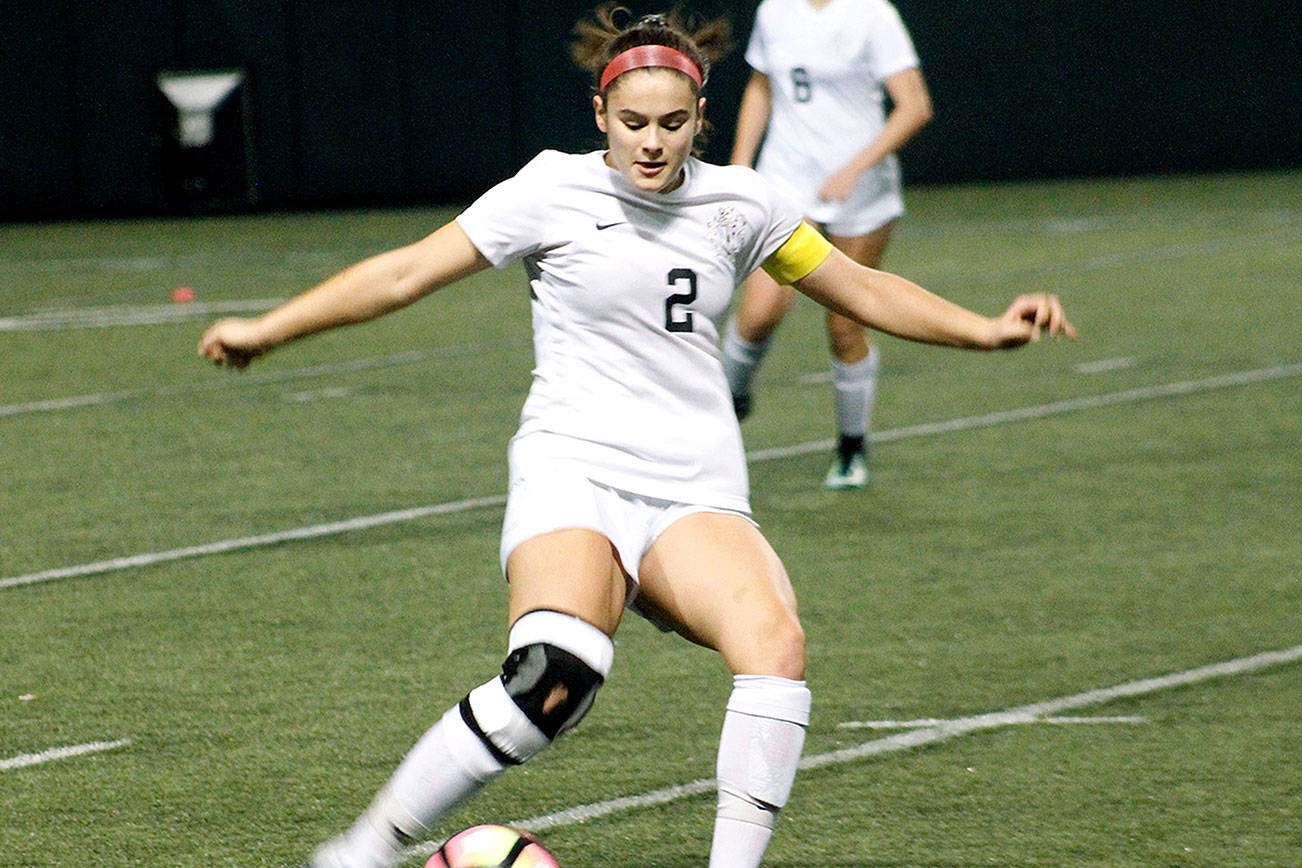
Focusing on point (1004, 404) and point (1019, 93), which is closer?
point (1004, 404)

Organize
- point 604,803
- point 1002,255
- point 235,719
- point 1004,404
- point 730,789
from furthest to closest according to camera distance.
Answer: point 1002,255 → point 1004,404 → point 235,719 → point 604,803 → point 730,789

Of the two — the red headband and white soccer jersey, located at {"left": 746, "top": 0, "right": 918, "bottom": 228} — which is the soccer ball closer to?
the red headband

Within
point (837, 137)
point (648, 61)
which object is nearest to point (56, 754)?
point (648, 61)

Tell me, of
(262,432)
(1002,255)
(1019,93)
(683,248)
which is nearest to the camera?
(683,248)

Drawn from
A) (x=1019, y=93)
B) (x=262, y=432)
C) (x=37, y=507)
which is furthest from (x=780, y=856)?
(x=1019, y=93)

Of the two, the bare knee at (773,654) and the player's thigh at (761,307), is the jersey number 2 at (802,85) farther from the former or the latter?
the bare knee at (773,654)

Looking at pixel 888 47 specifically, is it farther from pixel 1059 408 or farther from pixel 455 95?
pixel 455 95

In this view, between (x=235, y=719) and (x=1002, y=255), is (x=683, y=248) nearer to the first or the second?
(x=235, y=719)

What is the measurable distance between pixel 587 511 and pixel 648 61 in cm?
89

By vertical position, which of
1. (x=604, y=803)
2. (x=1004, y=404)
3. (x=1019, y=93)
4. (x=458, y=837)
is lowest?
(x=1019, y=93)

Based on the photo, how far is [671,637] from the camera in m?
6.39

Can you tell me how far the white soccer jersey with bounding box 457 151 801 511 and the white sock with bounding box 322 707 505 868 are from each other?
627 millimetres

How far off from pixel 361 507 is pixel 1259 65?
81.1 feet

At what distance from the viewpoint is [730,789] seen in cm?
378
